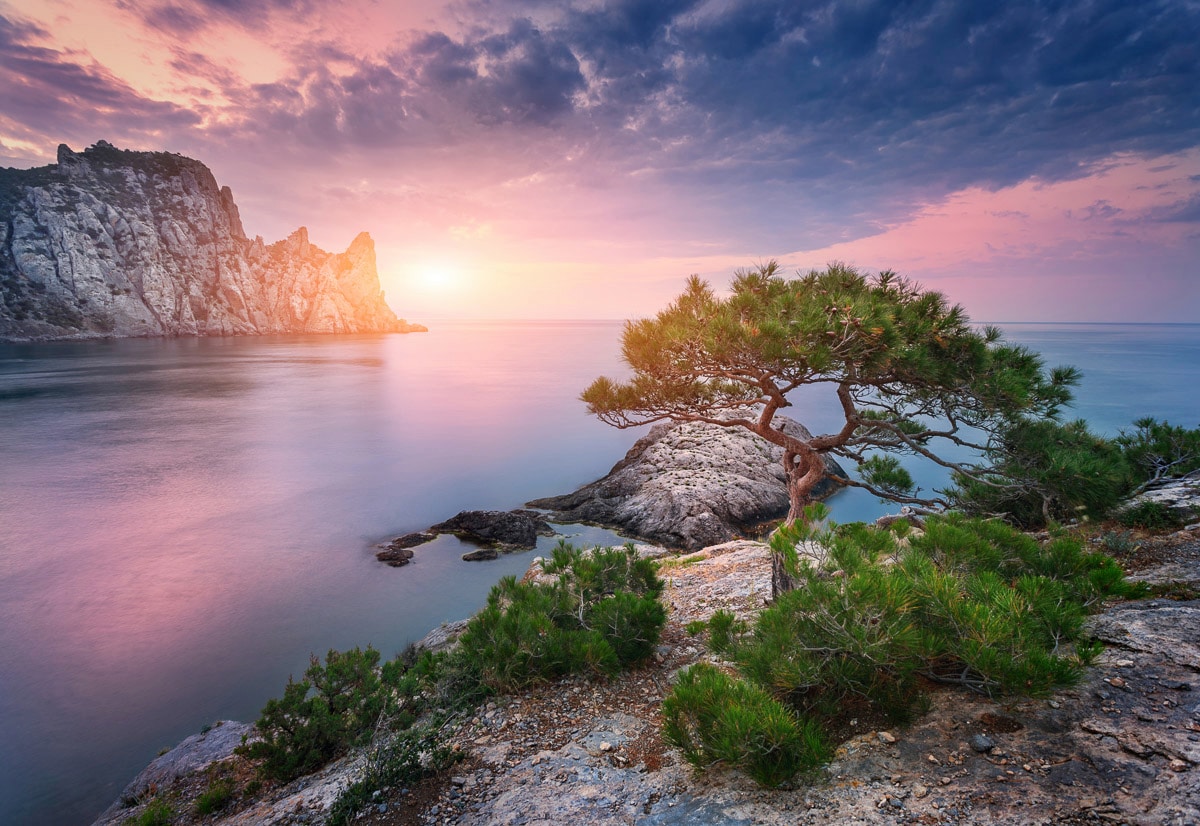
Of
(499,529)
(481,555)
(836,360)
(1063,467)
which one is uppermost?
(836,360)

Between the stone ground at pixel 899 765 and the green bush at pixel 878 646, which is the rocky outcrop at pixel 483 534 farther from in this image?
the green bush at pixel 878 646

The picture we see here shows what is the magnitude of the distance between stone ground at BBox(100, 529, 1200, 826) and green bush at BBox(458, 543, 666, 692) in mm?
248

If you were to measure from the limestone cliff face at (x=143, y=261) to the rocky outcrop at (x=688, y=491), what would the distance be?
102 m

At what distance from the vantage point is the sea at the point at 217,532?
8.90 metres

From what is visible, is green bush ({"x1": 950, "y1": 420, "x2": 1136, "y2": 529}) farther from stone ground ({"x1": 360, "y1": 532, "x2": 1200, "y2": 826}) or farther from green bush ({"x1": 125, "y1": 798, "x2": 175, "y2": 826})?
green bush ({"x1": 125, "y1": 798, "x2": 175, "y2": 826})

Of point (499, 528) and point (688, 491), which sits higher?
point (688, 491)

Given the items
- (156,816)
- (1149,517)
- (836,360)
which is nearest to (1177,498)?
(1149,517)

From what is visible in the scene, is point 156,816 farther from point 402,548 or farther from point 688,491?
point 688,491

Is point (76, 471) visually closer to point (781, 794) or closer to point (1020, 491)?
point (781, 794)

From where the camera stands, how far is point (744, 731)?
3.05 m

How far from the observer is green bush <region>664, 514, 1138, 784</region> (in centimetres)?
304

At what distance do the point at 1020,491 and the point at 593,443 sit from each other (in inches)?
864

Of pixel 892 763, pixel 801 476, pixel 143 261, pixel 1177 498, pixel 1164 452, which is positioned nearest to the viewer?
pixel 892 763

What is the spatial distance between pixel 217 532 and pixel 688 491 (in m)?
15.0
